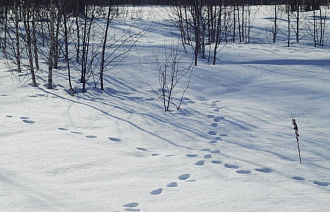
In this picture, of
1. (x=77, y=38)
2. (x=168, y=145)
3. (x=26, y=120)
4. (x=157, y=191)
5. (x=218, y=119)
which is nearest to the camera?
(x=157, y=191)

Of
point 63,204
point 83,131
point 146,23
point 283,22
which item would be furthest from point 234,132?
point 283,22

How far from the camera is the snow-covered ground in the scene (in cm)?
256

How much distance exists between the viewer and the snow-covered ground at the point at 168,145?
2.56 meters

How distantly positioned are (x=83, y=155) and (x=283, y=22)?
15668 millimetres

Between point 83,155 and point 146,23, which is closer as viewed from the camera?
point 83,155

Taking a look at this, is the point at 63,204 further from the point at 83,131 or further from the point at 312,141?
the point at 312,141

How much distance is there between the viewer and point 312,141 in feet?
12.6

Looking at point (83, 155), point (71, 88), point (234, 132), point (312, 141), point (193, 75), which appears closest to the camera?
point (83, 155)

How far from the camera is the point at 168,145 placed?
154 inches

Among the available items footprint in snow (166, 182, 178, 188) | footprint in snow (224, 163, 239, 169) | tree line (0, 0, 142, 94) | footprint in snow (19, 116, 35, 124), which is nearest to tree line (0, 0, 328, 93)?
tree line (0, 0, 142, 94)

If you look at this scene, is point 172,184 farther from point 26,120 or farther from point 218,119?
point 26,120

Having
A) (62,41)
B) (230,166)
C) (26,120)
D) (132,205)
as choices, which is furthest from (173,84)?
(132,205)

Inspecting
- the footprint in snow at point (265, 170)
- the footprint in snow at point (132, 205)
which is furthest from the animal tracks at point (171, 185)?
the footprint in snow at point (265, 170)

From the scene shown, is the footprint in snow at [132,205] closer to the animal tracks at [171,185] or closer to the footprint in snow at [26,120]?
the animal tracks at [171,185]
